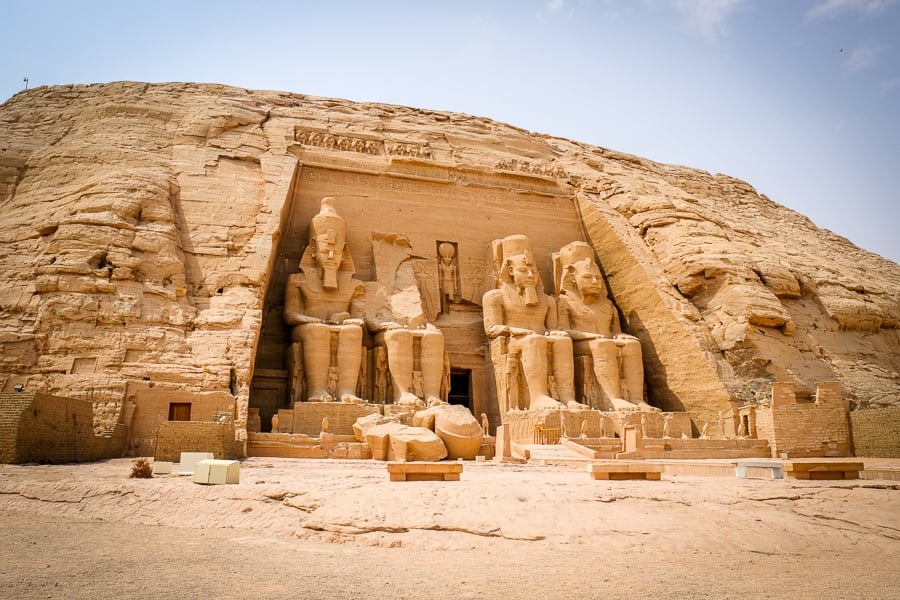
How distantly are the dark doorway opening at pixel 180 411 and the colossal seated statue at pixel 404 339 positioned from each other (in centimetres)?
354

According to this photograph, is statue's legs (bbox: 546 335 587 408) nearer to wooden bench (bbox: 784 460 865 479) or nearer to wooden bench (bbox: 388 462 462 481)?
wooden bench (bbox: 784 460 865 479)

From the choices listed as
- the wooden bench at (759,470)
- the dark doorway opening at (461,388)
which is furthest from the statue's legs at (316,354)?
the wooden bench at (759,470)

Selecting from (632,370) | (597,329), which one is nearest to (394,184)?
(597,329)

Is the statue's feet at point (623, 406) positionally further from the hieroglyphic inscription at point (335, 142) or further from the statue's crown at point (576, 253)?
the hieroglyphic inscription at point (335, 142)

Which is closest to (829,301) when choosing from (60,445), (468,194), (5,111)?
(468,194)

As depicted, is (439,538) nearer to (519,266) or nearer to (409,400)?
(409,400)

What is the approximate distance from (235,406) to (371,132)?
25.3 feet

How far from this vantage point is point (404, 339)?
12734 millimetres

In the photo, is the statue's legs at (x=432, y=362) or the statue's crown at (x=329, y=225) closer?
the statue's legs at (x=432, y=362)

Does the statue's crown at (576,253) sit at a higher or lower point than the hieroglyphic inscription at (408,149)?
lower

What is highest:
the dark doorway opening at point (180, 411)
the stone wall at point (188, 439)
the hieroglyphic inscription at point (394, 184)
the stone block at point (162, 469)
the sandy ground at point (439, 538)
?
the hieroglyphic inscription at point (394, 184)

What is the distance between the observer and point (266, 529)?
515 centimetres

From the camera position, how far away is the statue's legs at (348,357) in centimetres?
1216

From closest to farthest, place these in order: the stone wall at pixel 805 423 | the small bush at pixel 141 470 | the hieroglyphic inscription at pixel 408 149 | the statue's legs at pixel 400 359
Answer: the small bush at pixel 141 470 → the stone wall at pixel 805 423 → the statue's legs at pixel 400 359 → the hieroglyphic inscription at pixel 408 149
